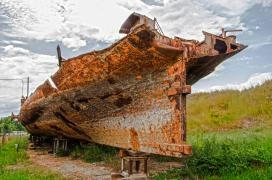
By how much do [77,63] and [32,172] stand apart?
7.04 ft

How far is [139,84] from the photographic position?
520cm

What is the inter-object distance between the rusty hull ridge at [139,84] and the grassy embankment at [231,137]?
99cm

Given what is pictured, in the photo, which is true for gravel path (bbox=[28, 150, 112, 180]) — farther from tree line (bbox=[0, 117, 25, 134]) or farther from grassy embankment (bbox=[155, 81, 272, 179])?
tree line (bbox=[0, 117, 25, 134])

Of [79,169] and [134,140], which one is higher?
[134,140]

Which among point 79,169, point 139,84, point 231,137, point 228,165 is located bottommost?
point 79,169

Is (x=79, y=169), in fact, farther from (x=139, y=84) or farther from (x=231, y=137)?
(x=231, y=137)

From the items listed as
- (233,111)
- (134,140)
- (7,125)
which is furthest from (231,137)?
(7,125)

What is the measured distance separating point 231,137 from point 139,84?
5.40m

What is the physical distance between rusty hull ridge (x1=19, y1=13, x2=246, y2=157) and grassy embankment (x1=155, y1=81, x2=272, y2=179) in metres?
0.99

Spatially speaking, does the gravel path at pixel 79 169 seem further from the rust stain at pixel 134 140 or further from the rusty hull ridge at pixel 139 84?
the rust stain at pixel 134 140

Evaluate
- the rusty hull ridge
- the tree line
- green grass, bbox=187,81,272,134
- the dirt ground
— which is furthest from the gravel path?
the tree line

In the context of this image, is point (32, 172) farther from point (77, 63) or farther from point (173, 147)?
point (173, 147)

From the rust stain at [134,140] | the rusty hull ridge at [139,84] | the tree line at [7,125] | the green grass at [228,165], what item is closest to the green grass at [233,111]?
the green grass at [228,165]

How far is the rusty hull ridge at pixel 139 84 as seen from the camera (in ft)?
15.1
